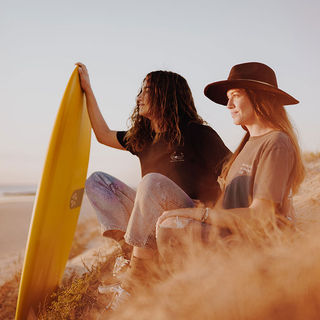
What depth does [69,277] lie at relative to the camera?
116 inches

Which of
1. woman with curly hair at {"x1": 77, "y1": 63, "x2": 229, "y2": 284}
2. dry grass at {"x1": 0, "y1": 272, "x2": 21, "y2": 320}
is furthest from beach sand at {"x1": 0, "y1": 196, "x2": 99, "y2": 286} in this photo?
woman with curly hair at {"x1": 77, "y1": 63, "x2": 229, "y2": 284}

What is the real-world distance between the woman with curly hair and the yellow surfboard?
0.18 meters

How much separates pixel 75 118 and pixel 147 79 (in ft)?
1.95

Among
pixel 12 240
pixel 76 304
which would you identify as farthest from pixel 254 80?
pixel 12 240

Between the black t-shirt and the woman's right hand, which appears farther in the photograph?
the woman's right hand

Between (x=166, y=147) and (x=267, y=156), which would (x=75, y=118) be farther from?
(x=267, y=156)

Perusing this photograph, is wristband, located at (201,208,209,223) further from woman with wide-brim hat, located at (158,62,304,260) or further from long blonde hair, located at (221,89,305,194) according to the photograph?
long blonde hair, located at (221,89,305,194)

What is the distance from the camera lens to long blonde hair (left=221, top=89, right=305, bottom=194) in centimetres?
167

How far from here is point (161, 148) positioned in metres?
2.44

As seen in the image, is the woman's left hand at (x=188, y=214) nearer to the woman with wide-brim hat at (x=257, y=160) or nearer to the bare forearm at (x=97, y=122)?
the woman with wide-brim hat at (x=257, y=160)

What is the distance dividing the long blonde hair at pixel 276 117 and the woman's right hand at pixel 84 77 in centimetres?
129

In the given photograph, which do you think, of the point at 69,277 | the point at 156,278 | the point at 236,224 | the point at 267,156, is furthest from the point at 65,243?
the point at 267,156

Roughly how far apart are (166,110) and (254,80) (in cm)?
80

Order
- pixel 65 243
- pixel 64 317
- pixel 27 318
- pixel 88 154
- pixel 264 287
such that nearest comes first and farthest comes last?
pixel 264 287 → pixel 64 317 → pixel 27 318 → pixel 65 243 → pixel 88 154
